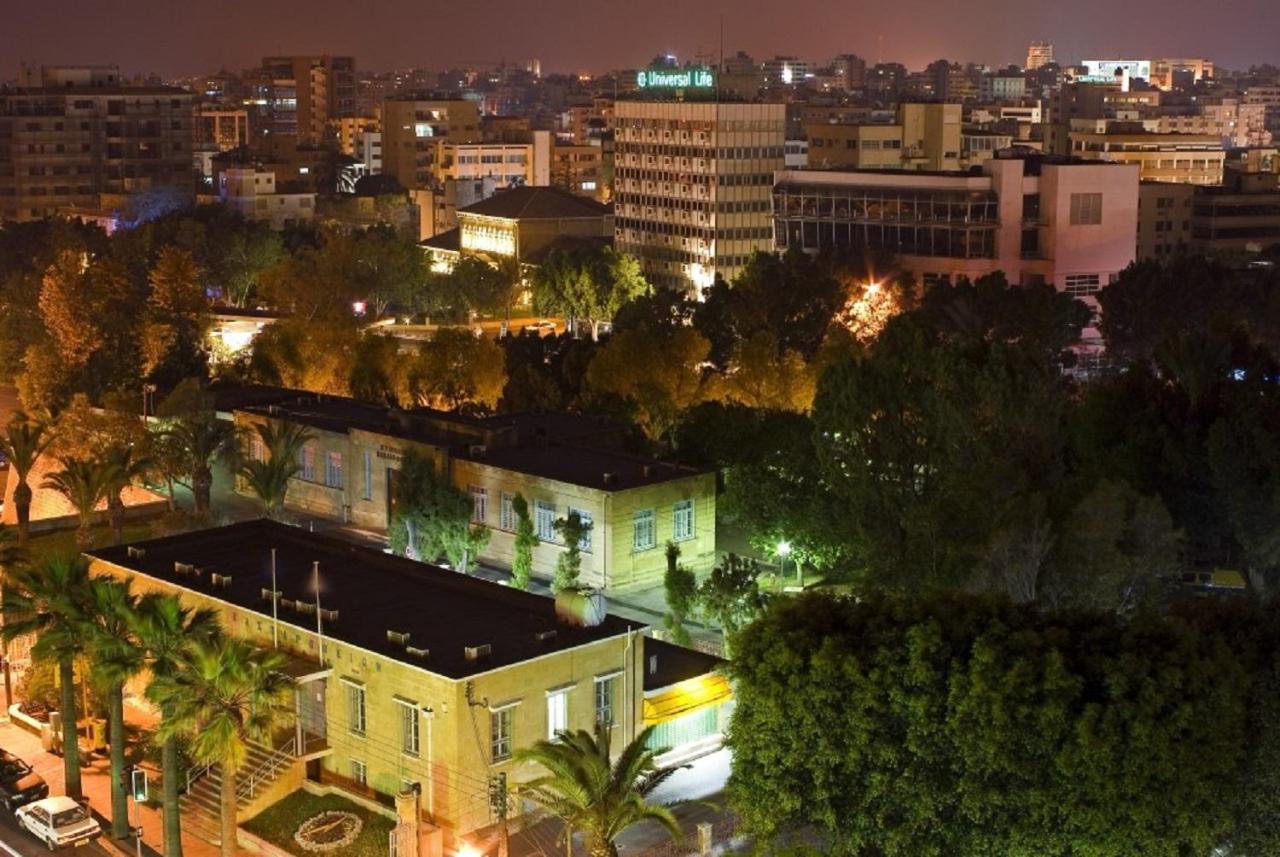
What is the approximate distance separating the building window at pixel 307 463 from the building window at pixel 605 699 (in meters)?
22.1

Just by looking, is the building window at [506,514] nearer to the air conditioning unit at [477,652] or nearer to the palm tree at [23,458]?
the palm tree at [23,458]

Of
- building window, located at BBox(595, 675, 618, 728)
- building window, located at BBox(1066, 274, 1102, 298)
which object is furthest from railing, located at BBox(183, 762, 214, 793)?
building window, located at BBox(1066, 274, 1102, 298)

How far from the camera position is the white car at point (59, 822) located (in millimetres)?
32812

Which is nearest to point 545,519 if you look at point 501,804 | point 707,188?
point 501,804

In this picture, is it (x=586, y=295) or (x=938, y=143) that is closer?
(x=586, y=295)

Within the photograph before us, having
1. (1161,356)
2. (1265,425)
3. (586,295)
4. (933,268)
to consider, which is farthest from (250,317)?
(1265,425)

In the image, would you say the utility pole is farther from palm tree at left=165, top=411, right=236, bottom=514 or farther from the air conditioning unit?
palm tree at left=165, top=411, right=236, bottom=514

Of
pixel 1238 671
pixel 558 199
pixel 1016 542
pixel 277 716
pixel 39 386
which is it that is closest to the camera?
pixel 1238 671

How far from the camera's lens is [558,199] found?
122 metres

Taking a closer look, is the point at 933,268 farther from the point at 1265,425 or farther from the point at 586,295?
the point at 1265,425

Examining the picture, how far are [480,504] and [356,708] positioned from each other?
52.6 feet

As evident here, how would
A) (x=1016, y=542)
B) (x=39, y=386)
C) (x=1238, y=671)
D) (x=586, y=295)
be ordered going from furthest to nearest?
(x=586, y=295) < (x=39, y=386) < (x=1016, y=542) < (x=1238, y=671)

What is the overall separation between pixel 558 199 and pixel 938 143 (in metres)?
32.3

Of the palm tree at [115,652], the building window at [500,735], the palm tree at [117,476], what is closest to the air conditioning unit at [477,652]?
the building window at [500,735]
